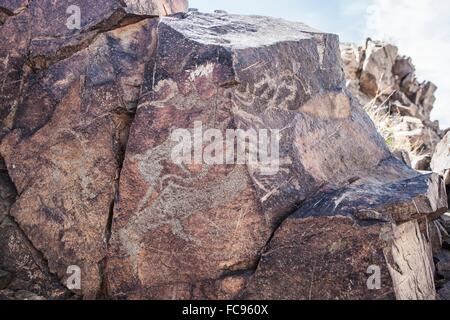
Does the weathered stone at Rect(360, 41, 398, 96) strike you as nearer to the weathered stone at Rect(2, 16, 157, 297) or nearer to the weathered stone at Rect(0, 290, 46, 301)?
the weathered stone at Rect(2, 16, 157, 297)

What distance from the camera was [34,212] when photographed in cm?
301

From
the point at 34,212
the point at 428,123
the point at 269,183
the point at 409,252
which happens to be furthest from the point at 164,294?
the point at 428,123

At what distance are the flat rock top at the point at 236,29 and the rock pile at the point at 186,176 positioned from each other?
0.08 feet

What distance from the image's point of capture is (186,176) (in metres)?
2.73

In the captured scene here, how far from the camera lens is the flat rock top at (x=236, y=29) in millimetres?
3068
